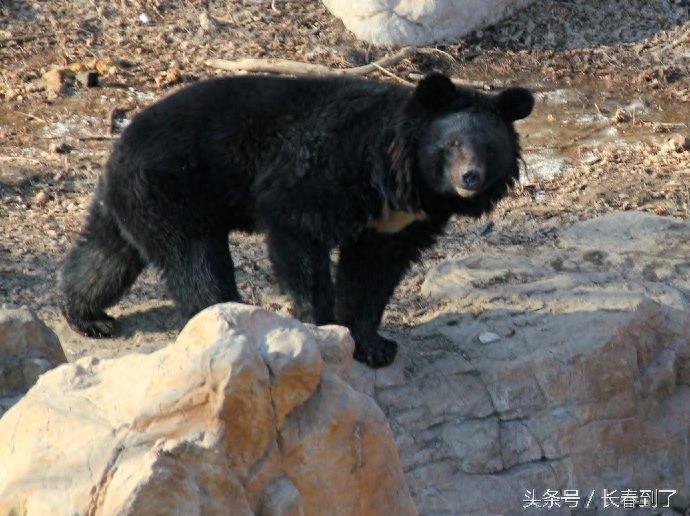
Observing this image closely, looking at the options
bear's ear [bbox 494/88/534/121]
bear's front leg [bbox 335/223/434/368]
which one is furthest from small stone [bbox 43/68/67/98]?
bear's ear [bbox 494/88/534/121]

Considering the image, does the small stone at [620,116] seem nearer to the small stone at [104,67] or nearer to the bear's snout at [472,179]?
the small stone at [104,67]

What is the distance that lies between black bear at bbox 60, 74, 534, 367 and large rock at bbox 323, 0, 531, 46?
557 cm

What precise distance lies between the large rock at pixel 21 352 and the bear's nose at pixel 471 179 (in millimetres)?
2279

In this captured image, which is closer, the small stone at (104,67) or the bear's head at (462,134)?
the bear's head at (462,134)

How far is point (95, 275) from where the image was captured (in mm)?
7816

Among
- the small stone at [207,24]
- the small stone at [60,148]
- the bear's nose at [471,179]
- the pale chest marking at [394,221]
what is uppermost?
the small stone at [207,24]

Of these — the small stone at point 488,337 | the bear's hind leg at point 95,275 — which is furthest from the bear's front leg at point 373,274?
the bear's hind leg at point 95,275

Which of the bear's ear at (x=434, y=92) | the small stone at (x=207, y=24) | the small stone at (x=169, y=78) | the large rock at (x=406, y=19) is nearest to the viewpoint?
the bear's ear at (x=434, y=92)

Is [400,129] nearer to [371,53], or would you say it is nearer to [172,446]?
[172,446]

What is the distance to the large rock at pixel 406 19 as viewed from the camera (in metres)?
12.8

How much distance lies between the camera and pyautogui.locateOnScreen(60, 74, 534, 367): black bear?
22.9 feet

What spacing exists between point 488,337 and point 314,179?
1.47 metres

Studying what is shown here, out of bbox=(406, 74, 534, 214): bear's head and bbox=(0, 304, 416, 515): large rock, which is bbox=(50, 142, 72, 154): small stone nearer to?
bbox=(406, 74, 534, 214): bear's head

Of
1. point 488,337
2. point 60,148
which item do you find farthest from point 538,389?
point 60,148
